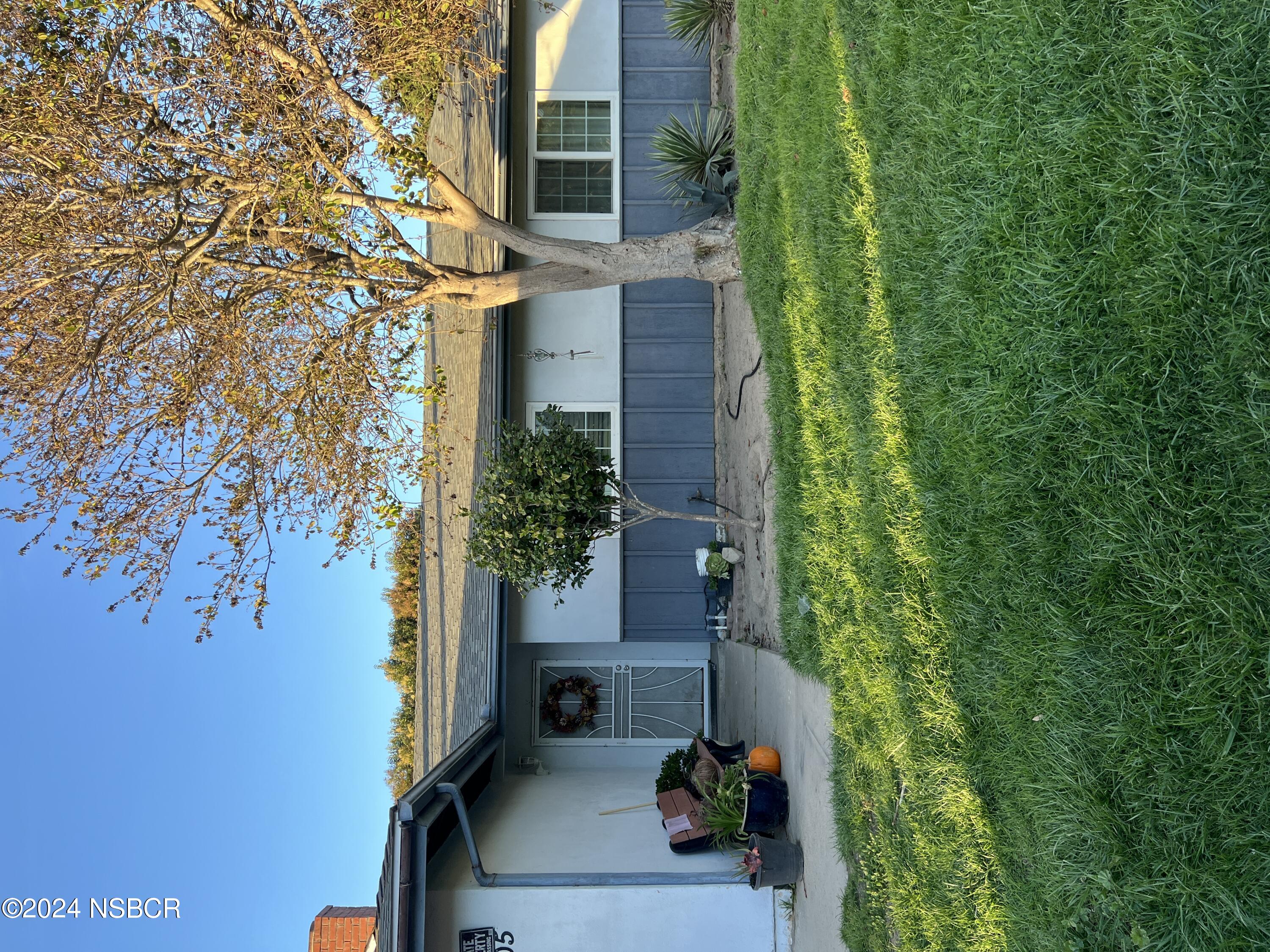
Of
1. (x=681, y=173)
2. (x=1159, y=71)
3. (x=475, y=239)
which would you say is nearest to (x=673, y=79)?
(x=681, y=173)

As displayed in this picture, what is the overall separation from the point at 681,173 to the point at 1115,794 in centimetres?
964

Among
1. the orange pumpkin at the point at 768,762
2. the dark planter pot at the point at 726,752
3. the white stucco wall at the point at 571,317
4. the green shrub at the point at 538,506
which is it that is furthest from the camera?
the white stucco wall at the point at 571,317

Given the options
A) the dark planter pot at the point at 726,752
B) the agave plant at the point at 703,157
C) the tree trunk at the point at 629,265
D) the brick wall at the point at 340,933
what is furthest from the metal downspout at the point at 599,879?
the brick wall at the point at 340,933

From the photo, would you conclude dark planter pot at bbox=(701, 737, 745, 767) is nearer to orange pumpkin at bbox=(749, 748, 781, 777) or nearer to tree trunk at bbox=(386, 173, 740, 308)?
orange pumpkin at bbox=(749, 748, 781, 777)

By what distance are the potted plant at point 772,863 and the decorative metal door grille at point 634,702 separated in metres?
A: 5.22

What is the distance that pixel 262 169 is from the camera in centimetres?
691

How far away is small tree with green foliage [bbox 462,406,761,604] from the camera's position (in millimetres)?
7988

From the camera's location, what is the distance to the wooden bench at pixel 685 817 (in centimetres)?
659

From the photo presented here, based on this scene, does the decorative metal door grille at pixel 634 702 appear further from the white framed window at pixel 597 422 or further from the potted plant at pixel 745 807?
the potted plant at pixel 745 807

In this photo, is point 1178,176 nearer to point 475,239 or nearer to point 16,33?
point 16,33

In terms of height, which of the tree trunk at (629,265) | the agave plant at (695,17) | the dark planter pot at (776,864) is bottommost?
the dark planter pot at (776,864)

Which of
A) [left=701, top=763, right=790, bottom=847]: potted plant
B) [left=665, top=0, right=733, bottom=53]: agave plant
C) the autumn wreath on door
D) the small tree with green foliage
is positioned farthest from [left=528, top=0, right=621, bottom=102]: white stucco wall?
[left=701, top=763, right=790, bottom=847]: potted plant

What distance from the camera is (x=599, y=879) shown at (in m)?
6.21

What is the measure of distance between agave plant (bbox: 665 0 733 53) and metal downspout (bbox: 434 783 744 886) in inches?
406
